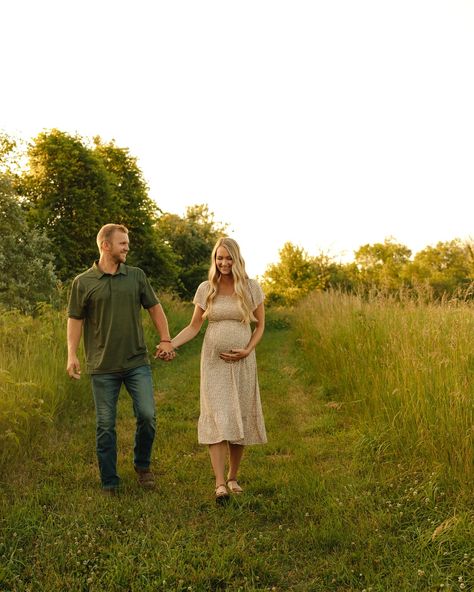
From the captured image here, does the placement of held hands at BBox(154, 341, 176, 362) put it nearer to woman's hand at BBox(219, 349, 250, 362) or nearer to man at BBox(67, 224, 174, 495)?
man at BBox(67, 224, 174, 495)

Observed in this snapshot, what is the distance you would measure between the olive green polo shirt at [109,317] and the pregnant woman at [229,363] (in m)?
0.60

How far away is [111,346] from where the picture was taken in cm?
515

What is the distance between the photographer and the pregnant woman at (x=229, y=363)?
5031 millimetres

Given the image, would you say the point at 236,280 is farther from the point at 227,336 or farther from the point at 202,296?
the point at 227,336

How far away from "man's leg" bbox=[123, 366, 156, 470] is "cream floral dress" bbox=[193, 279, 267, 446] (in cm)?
49

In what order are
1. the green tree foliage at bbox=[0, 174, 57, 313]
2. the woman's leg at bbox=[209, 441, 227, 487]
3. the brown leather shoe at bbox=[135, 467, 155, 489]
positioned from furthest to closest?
the green tree foliage at bbox=[0, 174, 57, 313]
the brown leather shoe at bbox=[135, 467, 155, 489]
the woman's leg at bbox=[209, 441, 227, 487]

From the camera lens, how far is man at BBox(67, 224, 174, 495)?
5133 mm

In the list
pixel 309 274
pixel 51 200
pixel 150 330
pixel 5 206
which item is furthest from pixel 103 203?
pixel 309 274

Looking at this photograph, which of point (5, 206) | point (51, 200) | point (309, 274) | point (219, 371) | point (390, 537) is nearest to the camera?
point (390, 537)

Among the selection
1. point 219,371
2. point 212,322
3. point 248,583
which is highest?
point 212,322

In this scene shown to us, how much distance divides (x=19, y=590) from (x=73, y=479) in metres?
1.92

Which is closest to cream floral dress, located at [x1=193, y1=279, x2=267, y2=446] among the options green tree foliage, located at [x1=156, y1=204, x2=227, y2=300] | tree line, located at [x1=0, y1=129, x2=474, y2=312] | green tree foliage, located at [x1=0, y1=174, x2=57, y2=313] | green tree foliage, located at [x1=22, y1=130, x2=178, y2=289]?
tree line, located at [x1=0, y1=129, x2=474, y2=312]

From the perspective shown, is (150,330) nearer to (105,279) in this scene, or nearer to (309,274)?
(105,279)

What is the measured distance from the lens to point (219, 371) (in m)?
5.10
